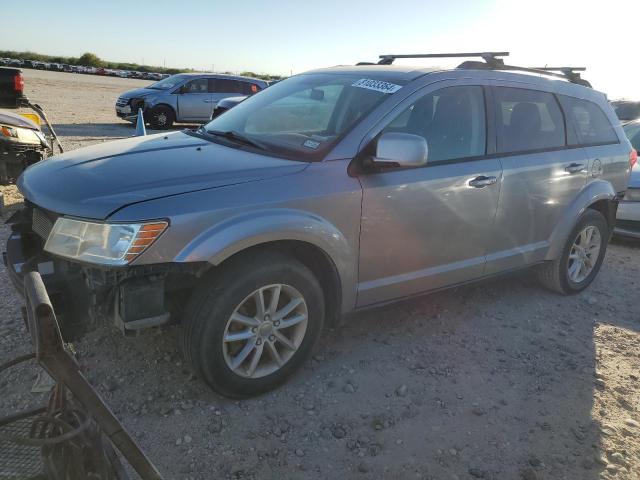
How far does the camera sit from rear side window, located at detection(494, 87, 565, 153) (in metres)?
3.77

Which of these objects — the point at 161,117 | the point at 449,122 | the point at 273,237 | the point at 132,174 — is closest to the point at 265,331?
the point at 273,237

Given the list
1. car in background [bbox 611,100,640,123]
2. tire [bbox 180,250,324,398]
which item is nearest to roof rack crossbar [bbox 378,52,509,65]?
tire [bbox 180,250,324,398]

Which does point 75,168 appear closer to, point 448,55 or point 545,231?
point 448,55

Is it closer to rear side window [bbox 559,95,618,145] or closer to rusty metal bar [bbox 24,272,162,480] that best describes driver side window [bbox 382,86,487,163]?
rear side window [bbox 559,95,618,145]

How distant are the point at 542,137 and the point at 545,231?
0.74 metres

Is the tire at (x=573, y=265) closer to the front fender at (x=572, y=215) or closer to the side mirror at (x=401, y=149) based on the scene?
the front fender at (x=572, y=215)

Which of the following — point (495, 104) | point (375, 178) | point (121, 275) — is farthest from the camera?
point (495, 104)

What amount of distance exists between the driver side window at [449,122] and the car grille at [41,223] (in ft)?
6.43

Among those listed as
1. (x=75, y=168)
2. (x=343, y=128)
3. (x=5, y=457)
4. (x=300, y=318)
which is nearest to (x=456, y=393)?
(x=300, y=318)

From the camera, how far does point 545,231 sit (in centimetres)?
418

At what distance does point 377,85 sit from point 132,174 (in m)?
1.63

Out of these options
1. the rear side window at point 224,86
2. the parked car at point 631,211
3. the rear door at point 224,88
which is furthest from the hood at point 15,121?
the rear side window at point 224,86

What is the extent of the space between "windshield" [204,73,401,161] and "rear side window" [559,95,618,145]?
1.91m

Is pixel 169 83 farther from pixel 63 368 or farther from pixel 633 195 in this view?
pixel 63 368
